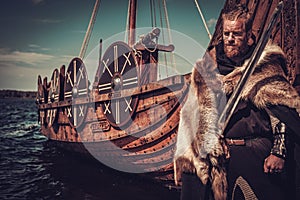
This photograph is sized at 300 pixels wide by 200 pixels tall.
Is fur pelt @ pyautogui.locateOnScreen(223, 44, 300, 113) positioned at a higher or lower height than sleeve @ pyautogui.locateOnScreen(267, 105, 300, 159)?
higher

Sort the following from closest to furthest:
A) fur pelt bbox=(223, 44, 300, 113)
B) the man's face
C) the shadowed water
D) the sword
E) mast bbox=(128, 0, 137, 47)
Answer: the sword, fur pelt bbox=(223, 44, 300, 113), the man's face, the shadowed water, mast bbox=(128, 0, 137, 47)

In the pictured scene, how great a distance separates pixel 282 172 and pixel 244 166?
0.36 metres

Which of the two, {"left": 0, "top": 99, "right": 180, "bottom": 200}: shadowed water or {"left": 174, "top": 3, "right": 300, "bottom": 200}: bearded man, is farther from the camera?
{"left": 0, "top": 99, "right": 180, "bottom": 200}: shadowed water

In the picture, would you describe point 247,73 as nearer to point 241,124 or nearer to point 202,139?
point 241,124

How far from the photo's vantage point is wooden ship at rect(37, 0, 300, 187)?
2.83m

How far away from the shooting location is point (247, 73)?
261 cm

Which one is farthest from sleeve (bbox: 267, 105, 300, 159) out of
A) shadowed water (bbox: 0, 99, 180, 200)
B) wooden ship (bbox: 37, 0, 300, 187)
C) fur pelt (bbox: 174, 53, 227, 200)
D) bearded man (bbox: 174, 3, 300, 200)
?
shadowed water (bbox: 0, 99, 180, 200)

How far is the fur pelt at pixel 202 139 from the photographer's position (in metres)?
2.81

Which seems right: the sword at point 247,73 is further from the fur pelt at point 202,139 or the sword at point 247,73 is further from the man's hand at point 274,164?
the man's hand at point 274,164

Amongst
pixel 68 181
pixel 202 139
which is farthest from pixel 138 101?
pixel 68 181

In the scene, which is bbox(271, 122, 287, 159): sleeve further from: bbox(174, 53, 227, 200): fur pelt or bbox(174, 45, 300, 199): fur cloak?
bbox(174, 53, 227, 200): fur pelt

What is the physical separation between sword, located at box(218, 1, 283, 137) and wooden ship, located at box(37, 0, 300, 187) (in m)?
0.32

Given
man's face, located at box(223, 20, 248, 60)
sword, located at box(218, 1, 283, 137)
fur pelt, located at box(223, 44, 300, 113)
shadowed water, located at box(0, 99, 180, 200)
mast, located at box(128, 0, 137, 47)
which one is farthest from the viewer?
mast, located at box(128, 0, 137, 47)

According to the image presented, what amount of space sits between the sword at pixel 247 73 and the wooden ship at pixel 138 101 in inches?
12.7
